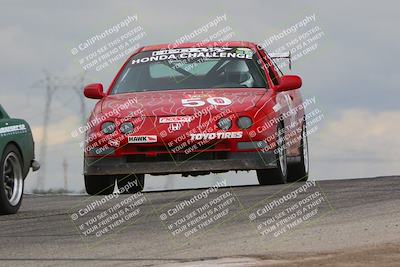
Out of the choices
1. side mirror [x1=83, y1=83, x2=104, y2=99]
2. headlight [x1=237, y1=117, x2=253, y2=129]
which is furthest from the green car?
headlight [x1=237, y1=117, x2=253, y2=129]

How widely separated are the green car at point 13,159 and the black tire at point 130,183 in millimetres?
1662

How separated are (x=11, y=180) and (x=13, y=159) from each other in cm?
23

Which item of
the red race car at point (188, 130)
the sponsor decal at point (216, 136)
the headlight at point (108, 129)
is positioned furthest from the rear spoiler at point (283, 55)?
→ the headlight at point (108, 129)

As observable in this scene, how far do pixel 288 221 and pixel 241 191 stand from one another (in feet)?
9.32

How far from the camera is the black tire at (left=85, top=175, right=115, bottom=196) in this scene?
1391 centimetres

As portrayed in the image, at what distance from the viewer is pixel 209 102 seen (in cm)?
1367

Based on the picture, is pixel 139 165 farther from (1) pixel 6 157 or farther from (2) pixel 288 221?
(2) pixel 288 221

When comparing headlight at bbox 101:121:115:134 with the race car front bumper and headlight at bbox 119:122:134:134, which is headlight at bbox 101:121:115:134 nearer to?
headlight at bbox 119:122:134:134

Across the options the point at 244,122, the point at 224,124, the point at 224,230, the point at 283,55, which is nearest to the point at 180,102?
the point at 224,124

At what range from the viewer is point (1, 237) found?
10.4 m

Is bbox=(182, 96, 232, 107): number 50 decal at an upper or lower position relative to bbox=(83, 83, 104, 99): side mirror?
lower

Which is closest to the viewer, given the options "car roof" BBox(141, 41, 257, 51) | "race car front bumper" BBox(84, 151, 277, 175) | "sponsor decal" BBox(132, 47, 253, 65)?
"race car front bumper" BBox(84, 151, 277, 175)

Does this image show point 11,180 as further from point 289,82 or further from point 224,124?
point 289,82

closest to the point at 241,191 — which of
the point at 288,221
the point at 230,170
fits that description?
the point at 230,170
